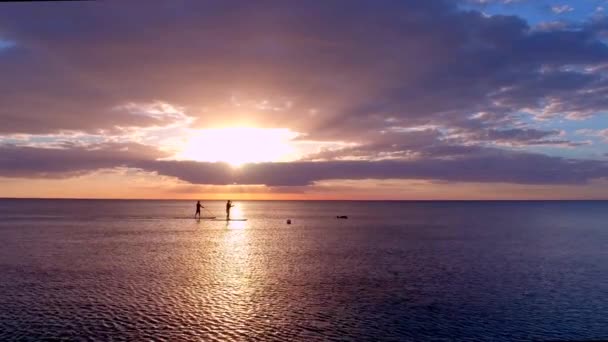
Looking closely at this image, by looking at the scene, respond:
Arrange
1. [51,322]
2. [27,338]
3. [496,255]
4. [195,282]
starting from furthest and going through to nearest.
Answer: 1. [496,255]
2. [195,282]
3. [51,322]
4. [27,338]

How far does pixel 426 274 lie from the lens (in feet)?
180

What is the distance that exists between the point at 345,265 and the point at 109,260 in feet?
107

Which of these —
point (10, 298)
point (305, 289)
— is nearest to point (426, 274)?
point (305, 289)

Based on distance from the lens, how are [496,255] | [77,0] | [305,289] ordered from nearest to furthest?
[77,0], [305,289], [496,255]

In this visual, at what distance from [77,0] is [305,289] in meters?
39.3

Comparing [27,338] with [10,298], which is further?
[10,298]

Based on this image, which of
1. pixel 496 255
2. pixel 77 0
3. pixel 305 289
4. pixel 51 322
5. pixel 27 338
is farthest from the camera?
pixel 496 255

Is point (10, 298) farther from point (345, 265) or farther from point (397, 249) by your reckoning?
point (397, 249)

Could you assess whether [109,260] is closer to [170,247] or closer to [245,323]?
[170,247]

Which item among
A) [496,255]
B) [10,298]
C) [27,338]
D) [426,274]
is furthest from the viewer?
[496,255]

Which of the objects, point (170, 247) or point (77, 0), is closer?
point (77, 0)

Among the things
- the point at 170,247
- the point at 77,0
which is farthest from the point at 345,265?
the point at 77,0

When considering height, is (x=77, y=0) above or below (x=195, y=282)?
above

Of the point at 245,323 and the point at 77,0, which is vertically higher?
the point at 77,0
